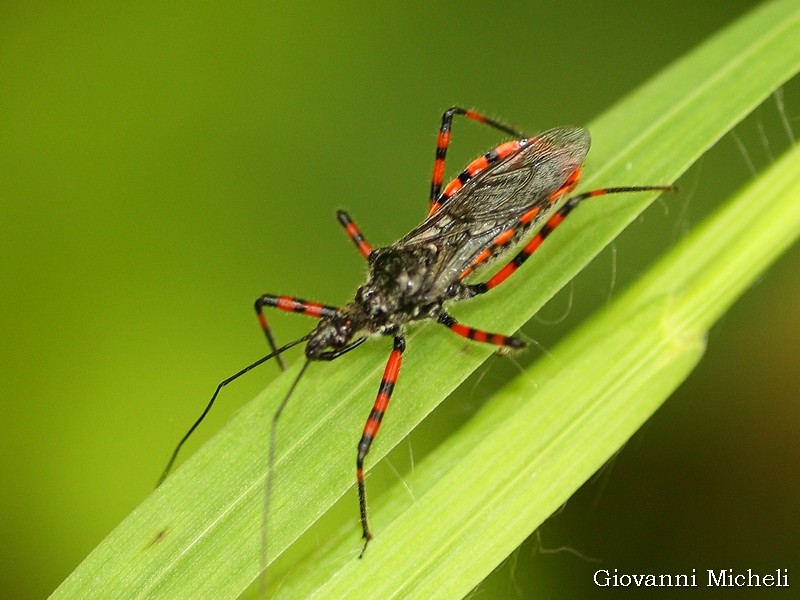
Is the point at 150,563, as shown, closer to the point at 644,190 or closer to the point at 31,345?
the point at 31,345

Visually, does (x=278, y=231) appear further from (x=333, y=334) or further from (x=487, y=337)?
(x=487, y=337)

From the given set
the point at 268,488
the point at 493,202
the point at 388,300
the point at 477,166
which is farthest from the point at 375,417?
the point at 477,166

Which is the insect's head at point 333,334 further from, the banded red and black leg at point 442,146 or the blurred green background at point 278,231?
the banded red and black leg at point 442,146

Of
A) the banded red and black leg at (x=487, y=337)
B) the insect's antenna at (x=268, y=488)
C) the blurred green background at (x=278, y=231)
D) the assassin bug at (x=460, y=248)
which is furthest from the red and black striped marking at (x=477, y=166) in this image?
the insect's antenna at (x=268, y=488)

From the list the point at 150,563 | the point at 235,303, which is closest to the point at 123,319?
the point at 235,303

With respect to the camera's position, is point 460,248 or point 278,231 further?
point 278,231

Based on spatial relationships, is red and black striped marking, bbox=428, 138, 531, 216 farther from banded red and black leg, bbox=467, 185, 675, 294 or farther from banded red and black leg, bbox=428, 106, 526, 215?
banded red and black leg, bbox=467, 185, 675, 294
